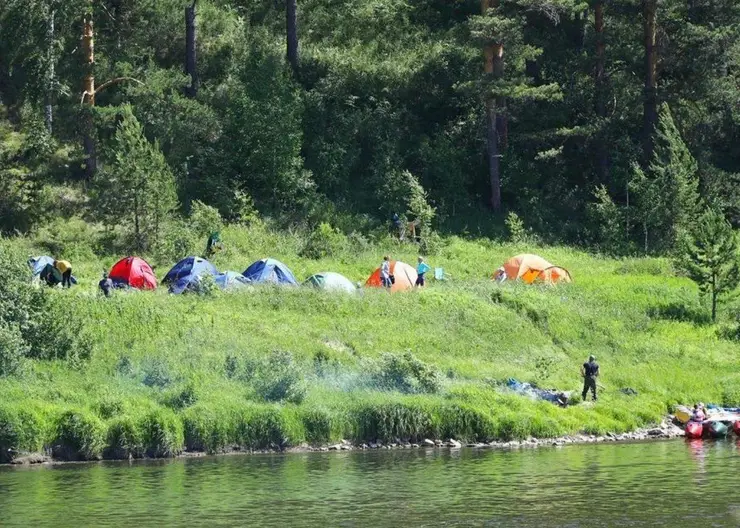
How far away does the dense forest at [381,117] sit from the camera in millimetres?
53844

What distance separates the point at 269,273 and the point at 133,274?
16.5 ft

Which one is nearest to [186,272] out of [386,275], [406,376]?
[386,275]

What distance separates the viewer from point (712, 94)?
58.8m

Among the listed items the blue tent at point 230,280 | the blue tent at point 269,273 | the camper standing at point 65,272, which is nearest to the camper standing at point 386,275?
the blue tent at point 269,273

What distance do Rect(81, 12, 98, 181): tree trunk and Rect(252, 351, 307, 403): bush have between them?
74.6ft

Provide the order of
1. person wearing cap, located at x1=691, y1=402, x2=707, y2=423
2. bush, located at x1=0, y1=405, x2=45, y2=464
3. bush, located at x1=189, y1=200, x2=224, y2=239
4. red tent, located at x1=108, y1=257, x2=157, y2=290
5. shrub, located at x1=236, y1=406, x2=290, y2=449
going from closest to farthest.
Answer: bush, located at x1=0, y1=405, x2=45, y2=464 → shrub, located at x1=236, y1=406, x2=290, y2=449 → person wearing cap, located at x1=691, y1=402, x2=707, y2=423 → red tent, located at x1=108, y1=257, x2=157, y2=290 → bush, located at x1=189, y1=200, x2=224, y2=239

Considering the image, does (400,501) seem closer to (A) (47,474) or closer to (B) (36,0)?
Result: (A) (47,474)

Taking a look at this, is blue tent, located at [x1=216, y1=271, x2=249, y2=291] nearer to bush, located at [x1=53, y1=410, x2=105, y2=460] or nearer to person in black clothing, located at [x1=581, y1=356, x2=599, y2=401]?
bush, located at [x1=53, y1=410, x2=105, y2=460]

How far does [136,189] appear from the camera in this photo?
1954 inches

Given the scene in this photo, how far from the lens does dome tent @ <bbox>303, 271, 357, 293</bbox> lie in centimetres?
4397

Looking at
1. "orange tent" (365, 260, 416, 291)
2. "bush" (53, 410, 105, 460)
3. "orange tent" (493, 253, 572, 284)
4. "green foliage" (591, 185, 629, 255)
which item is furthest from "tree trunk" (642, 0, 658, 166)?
"bush" (53, 410, 105, 460)

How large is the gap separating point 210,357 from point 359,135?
25912 millimetres

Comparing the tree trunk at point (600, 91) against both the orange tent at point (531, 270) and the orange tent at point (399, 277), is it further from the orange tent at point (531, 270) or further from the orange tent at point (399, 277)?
the orange tent at point (399, 277)

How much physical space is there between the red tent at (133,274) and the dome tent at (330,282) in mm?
5783
